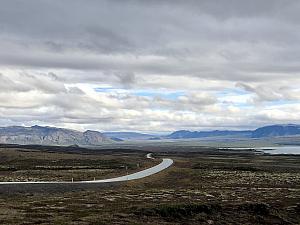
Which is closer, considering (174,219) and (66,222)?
(66,222)

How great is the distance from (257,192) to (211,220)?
20.4m

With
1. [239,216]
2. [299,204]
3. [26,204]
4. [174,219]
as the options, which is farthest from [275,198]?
[26,204]

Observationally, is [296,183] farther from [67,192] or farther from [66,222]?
[66,222]

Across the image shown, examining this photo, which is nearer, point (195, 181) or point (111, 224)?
point (111, 224)

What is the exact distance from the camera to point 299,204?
4700 centimetres

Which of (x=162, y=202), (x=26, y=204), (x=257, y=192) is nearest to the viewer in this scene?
(x=26, y=204)

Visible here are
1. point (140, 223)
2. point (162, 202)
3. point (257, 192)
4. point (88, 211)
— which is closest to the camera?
point (140, 223)

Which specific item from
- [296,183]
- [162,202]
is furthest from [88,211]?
[296,183]

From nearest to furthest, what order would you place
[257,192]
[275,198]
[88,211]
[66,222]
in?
[66,222] → [88,211] → [275,198] → [257,192]

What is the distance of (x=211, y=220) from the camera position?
38.4 metres

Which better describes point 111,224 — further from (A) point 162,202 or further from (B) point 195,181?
(B) point 195,181

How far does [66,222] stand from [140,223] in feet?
17.9

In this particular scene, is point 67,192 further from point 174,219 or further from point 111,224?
point 111,224

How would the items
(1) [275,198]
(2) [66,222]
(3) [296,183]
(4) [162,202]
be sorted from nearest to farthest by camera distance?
(2) [66,222], (4) [162,202], (1) [275,198], (3) [296,183]
